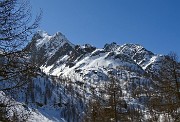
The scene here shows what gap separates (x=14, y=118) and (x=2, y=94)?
880 millimetres

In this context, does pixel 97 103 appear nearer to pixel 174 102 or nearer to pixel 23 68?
pixel 174 102

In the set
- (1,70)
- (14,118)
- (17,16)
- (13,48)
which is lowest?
(14,118)

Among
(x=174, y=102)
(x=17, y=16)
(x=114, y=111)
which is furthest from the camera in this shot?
(x=114, y=111)

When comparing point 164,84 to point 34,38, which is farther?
point 164,84

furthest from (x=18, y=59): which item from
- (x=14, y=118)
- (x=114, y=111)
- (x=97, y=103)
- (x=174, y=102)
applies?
(x=97, y=103)

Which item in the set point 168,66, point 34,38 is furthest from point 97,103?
point 34,38

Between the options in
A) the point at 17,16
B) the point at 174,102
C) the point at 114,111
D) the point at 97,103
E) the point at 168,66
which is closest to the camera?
the point at 17,16

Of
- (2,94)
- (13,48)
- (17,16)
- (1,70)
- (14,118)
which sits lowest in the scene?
(14,118)

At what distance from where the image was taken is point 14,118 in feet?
32.8

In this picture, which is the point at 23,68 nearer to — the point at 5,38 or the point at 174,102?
the point at 5,38

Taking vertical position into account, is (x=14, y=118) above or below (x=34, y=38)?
below

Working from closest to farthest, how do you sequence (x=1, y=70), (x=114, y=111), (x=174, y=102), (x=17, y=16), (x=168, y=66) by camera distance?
1. (x=1, y=70)
2. (x=17, y=16)
3. (x=174, y=102)
4. (x=168, y=66)
5. (x=114, y=111)

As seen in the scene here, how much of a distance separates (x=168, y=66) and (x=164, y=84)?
129cm

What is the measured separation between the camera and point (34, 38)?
1056cm
